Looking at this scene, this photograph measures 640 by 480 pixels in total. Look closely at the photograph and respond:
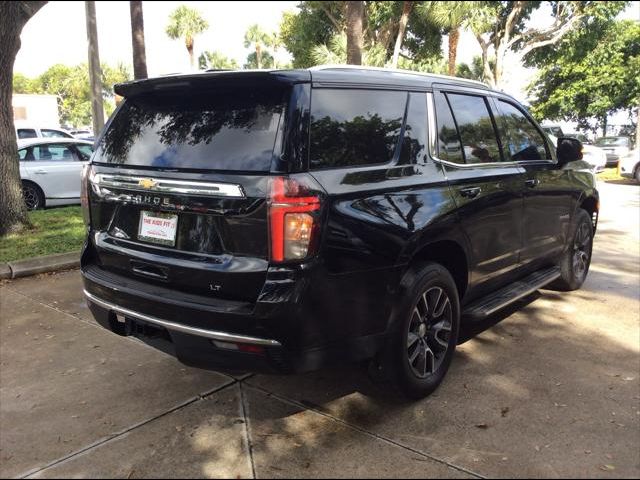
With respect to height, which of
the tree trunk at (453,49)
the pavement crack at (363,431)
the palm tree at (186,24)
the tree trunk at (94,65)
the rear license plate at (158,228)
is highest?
the palm tree at (186,24)

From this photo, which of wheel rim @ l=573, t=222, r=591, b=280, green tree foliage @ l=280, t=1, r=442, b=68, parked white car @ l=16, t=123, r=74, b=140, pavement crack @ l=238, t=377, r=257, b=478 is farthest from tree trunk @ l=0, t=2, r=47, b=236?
green tree foliage @ l=280, t=1, r=442, b=68

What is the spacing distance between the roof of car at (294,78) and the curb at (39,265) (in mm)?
3590

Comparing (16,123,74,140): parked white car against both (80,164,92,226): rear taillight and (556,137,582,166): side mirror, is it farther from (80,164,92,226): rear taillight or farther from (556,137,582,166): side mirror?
(556,137,582,166): side mirror

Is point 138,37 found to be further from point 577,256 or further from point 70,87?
point 70,87

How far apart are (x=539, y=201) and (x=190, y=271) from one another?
10.1ft

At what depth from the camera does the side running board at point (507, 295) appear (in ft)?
12.9

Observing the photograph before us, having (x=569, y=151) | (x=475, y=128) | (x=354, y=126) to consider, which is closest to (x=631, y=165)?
(x=569, y=151)

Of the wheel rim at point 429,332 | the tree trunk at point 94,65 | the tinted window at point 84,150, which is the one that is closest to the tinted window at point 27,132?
the tree trunk at point 94,65

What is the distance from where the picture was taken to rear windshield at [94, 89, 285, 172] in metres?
2.79

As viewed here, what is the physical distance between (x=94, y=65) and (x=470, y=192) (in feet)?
39.0

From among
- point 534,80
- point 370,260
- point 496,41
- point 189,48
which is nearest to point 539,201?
point 370,260

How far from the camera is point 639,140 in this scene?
806 inches

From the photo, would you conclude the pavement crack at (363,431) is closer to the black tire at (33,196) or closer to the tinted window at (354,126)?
the tinted window at (354,126)

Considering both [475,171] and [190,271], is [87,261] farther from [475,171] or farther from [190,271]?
[475,171]
